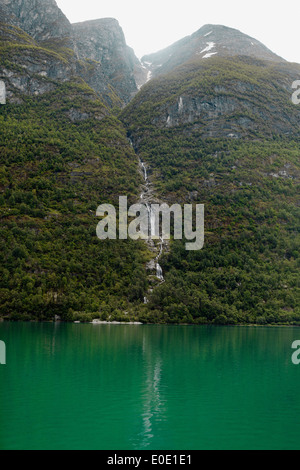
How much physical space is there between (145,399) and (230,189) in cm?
11924

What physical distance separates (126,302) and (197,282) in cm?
2008

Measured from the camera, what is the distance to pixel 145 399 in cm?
2447

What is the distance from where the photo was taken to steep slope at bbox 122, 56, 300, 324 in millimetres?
95375

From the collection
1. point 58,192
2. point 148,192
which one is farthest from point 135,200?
point 58,192

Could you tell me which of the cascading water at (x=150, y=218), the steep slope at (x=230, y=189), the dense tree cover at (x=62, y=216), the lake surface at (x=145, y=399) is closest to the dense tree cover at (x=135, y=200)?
the dense tree cover at (x=62, y=216)

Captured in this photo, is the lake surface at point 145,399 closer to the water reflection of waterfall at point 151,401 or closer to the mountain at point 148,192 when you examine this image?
the water reflection of waterfall at point 151,401

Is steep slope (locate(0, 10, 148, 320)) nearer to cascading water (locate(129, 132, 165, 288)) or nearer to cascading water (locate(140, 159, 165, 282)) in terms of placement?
cascading water (locate(129, 132, 165, 288))

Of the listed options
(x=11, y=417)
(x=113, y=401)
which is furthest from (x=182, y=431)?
(x=11, y=417)

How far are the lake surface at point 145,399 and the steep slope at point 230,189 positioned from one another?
51200 mm

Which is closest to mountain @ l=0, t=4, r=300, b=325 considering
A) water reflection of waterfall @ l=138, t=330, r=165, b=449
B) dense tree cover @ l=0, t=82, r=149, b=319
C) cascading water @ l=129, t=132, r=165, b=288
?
dense tree cover @ l=0, t=82, r=149, b=319

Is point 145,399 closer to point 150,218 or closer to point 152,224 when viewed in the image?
point 152,224

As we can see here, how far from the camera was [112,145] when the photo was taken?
527 feet

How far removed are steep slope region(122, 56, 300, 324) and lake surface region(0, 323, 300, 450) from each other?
168ft

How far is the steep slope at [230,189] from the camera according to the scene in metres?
95.4
